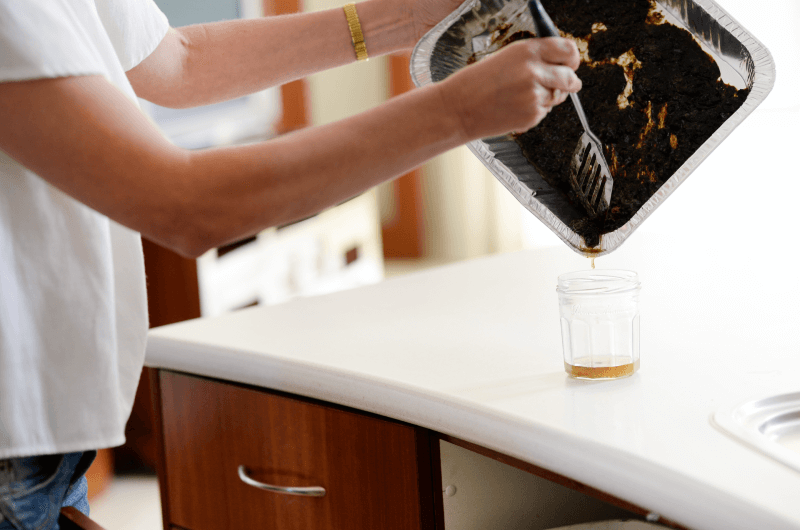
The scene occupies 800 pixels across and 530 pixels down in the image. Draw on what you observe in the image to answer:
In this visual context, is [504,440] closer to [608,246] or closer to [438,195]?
[608,246]

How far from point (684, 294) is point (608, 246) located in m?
0.26

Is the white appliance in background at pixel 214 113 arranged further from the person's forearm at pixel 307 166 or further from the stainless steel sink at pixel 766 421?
the stainless steel sink at pixel 766 421

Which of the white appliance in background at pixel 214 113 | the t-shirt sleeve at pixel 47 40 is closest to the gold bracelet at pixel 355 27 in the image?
the t-shirt sleeve at pixel 47 40

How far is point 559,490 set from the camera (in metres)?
0.86

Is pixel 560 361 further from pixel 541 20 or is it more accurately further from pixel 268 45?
pixel 268 45

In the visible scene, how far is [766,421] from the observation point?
0.65m

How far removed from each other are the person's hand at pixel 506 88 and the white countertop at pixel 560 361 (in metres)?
0.24

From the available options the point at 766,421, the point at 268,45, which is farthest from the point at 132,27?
the point at 766,421

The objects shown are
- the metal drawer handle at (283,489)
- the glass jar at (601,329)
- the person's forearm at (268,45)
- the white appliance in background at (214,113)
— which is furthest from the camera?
the white appliance in background at (214,113)

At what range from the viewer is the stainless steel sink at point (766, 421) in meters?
0.61

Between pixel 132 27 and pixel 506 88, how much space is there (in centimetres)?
50

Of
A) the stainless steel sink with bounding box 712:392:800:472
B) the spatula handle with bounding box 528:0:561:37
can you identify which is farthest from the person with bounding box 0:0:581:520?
the stainless steel sink with bounding box 712:392:800:472

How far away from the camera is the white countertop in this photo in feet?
1.87

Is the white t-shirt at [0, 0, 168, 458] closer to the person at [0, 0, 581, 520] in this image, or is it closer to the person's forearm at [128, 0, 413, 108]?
the person at [0, 0, 581, 520]
